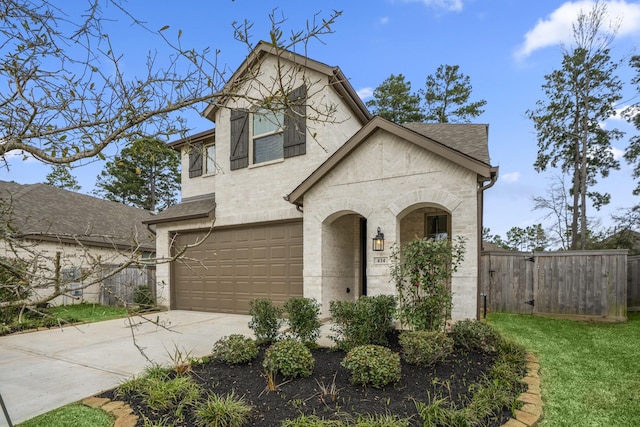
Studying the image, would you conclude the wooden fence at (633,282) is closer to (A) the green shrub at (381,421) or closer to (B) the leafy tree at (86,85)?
(A) the green shrub at (381,421)

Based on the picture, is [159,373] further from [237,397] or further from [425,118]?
[425,118]

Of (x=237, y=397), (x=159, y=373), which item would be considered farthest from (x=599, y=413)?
(x=159, y=373)

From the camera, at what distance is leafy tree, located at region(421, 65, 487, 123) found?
71.7 ft

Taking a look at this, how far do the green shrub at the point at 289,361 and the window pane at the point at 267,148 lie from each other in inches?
265

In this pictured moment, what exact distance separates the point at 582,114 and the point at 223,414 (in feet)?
68.2

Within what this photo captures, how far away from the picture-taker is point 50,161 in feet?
8.88

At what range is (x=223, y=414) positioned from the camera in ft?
10.8

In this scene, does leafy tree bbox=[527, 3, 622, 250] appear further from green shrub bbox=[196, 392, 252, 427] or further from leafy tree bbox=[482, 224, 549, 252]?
green shrub bbox=[196, 392, 252, 427]

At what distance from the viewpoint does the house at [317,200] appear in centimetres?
736

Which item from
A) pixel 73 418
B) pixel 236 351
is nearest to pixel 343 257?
pixel 236 351

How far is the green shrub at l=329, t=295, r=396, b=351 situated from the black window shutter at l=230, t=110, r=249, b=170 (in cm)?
641

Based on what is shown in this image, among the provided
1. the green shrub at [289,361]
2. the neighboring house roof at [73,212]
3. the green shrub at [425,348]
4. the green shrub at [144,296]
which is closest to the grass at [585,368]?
the green shrub at [425,348]

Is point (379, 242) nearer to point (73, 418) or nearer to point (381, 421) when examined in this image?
point (381, 421)

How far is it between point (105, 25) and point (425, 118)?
21245 mm
